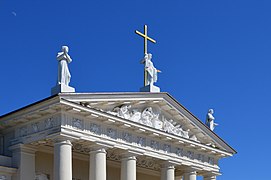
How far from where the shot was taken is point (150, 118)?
3244 centimetres

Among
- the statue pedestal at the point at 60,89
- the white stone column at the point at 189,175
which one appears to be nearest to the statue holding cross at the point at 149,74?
the white stone column at the point at 189,175

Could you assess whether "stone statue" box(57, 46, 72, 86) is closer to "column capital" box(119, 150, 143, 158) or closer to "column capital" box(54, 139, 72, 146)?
"column capital" box(54, 139, 72, 146)

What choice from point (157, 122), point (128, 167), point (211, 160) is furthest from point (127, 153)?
point (211, 160)

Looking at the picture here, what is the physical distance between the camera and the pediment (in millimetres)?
29562

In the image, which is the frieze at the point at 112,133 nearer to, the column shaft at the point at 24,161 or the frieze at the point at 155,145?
the frieze at the point at 155,145

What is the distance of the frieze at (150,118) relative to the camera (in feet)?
101

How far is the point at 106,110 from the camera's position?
30156 mm

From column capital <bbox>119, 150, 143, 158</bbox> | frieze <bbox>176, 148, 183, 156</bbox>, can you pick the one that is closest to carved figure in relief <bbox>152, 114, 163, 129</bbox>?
frieze <bbox>176, 148, 183, 156</bbox>

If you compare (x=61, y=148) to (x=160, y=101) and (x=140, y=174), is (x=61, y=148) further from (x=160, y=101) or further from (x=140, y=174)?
(x=140, y=174)

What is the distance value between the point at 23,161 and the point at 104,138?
3.84 m

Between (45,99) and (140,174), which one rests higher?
(45,99)

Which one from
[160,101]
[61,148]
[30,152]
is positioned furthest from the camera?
[160,101]

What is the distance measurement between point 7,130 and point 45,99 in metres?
3.75

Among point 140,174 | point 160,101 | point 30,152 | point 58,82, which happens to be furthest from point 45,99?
point 140,174
